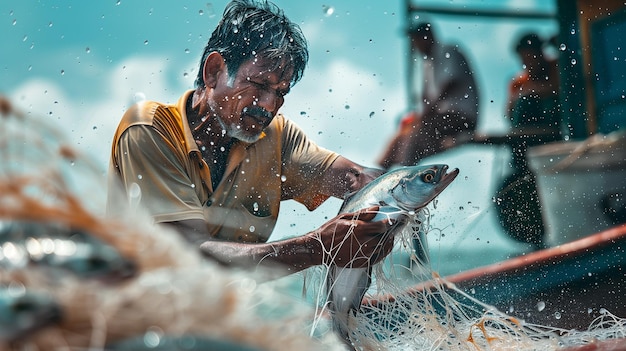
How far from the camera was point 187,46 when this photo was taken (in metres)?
2.77

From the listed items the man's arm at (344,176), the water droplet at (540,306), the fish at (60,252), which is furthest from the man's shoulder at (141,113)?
the fish at (60,252)

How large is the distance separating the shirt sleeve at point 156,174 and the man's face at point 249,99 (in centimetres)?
23

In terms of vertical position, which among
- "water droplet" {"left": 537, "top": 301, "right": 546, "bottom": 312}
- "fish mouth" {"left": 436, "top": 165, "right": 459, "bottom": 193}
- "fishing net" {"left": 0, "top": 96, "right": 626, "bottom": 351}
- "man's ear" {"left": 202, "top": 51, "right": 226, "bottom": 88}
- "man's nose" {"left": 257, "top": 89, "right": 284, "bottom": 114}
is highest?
"fishing net" {"left": 0, "top": 96, "right": 626, "bottom": 351}

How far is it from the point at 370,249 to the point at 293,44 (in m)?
0.91

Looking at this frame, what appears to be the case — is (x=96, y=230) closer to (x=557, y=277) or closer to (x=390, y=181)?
(x=390, y=181)

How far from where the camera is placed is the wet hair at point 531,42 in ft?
12.4

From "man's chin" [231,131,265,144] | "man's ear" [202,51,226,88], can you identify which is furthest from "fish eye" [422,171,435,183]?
"man's ear" [202,51,226,88]

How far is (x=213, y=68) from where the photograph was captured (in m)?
2.67

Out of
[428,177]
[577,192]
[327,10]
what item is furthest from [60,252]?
[577,192]

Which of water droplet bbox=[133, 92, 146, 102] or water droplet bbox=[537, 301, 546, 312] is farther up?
water droplet bbox=[133, 92, 146, 102]

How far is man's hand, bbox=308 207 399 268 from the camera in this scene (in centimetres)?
204

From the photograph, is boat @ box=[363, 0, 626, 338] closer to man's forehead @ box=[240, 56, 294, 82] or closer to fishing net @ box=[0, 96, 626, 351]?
man's forehead @ box=[240, 56, 294, 82]

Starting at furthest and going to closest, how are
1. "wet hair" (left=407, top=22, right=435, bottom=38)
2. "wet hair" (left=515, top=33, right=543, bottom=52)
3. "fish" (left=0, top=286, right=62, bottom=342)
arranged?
"wet hair" (left=515, top=33, right=543, bottom=52) → "wet hair" (left=407, top=22, right=435, bottom=38) → "fish" (left=0, top=286, right=62, bottom=342)

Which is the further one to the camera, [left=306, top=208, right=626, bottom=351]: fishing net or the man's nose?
the man's nose
